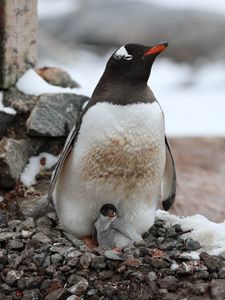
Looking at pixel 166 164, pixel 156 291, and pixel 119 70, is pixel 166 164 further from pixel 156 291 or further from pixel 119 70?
pixel 156 291

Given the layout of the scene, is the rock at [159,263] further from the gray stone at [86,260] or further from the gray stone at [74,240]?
the gray stone at [74,240]

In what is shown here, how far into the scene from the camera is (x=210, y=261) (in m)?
3.44

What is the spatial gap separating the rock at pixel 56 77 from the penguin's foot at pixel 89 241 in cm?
136

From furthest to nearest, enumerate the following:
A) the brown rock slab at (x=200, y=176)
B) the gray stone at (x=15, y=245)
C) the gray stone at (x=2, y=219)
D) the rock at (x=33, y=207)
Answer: the brown rock slab at (x=200, y=176) < the rock at (x=33, y=207) < the gray stone at (x=2, y=219) < the gray stone at (x=15, y=245)

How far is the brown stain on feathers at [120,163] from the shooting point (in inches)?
145

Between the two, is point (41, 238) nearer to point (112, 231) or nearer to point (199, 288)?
point (112, 231)

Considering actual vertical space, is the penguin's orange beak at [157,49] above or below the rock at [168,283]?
above

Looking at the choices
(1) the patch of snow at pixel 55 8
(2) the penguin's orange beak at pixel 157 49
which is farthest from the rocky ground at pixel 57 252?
(1) the patch of snow at pixel 55 8

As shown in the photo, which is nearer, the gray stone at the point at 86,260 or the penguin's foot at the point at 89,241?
the gray stone at the point at 86,260

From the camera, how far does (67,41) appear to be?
14586mm

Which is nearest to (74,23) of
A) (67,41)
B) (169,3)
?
(67,41)

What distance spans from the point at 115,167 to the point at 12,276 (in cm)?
74

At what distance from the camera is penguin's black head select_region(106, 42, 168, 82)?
3.69 m

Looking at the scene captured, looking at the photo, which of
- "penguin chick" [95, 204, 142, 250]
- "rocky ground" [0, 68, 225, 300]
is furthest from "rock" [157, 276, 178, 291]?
"penguin chick" [95, 204, 142, 250]
